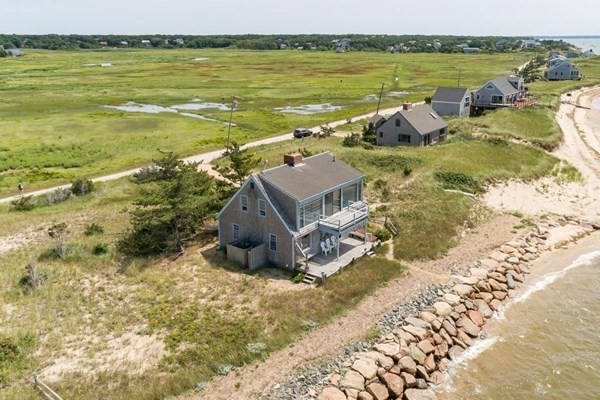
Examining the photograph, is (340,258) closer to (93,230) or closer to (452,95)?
(93,230)

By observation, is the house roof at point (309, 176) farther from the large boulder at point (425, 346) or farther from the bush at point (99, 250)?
the bush at point (99, 250)

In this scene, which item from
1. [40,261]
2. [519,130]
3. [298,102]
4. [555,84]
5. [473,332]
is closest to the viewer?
[473,332]

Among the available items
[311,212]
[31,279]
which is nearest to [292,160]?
[311,212]

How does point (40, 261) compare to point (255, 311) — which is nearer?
point (255, 311)

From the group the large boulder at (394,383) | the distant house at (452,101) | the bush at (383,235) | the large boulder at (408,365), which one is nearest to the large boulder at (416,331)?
the large boulder at (408,365)

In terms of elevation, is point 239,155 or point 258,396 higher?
point 239,155

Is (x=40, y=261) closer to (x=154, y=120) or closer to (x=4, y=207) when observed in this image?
(x=4, y=207)

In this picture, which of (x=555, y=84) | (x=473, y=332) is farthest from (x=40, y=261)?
(x=555, y=84)
